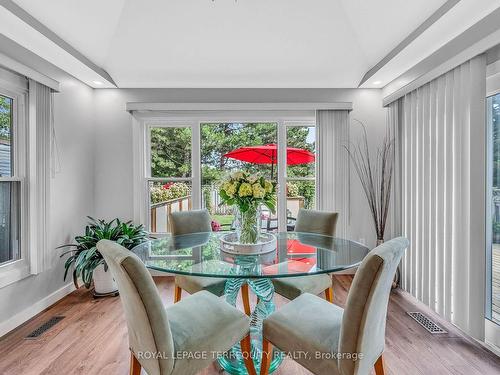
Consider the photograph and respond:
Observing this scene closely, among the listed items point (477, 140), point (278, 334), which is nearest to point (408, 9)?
point (477, 140)

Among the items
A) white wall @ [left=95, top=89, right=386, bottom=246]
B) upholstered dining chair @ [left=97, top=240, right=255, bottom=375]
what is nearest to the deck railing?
white wall @ [left=95, top=89, right=386, bottom=246]

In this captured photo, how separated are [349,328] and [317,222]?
1.56 metres

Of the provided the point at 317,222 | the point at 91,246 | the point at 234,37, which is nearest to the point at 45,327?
the point at 91,246

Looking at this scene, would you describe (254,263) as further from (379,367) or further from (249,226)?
(379,367)

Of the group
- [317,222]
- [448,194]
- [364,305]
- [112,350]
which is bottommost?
[112,350]

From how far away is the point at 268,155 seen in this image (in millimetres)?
3557

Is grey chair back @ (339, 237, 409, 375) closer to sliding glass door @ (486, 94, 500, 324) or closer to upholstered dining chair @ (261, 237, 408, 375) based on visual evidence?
upholstered dining chair @ (261, 237, 408, 375)

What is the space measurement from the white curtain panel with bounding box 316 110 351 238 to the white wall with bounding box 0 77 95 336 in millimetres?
2799

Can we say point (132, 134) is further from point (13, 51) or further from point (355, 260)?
point (355, 260)

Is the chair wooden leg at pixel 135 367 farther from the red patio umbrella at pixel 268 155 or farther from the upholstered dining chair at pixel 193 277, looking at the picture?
the red patio umbrella at pixel 268 155

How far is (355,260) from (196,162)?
2.40m

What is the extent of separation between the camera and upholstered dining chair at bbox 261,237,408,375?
46.2 inches

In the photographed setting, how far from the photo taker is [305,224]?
2811 millimetres

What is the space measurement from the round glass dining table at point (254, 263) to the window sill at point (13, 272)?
1.19m
